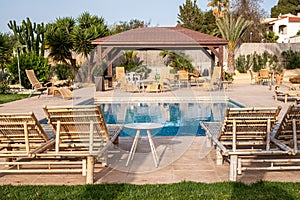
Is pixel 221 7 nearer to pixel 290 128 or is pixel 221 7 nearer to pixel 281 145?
pixel 290 128

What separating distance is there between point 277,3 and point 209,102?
43811 millimetres

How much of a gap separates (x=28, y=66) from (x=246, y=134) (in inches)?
584

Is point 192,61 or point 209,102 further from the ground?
point 192,61

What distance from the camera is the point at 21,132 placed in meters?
4.08

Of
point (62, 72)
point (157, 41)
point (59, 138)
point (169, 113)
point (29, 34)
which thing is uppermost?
point (29, 34)

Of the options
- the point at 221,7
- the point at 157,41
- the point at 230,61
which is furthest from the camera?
the point at 221,7

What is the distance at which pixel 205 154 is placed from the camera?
5.05 metres

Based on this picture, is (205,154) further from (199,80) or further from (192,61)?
(192,61)

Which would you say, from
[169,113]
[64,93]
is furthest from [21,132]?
[64,93]

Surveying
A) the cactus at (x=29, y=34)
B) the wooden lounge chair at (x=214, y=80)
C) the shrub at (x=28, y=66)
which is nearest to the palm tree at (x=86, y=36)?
the shrub at (x=28, y=66)

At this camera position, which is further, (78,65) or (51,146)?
(78,65)

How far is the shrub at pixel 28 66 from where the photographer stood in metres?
16.8

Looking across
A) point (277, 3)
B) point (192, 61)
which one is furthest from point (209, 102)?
point (277, 3)

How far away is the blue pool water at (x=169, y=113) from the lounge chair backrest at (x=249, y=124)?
156 inches
